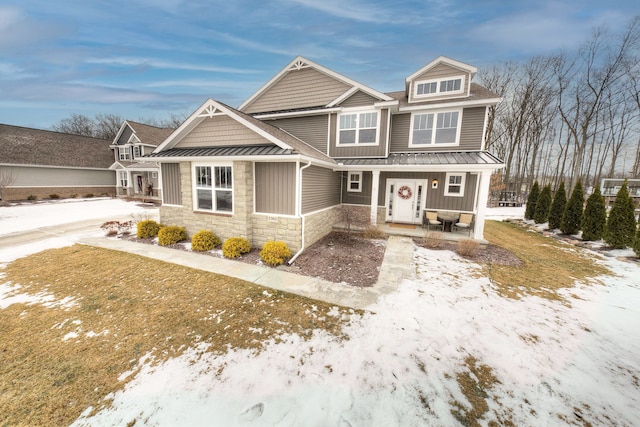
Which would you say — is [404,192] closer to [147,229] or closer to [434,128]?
[434,128]

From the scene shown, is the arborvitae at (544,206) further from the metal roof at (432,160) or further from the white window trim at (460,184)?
the white window trim at (460,184)

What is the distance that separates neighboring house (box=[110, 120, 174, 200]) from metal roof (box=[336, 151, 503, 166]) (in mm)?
22272

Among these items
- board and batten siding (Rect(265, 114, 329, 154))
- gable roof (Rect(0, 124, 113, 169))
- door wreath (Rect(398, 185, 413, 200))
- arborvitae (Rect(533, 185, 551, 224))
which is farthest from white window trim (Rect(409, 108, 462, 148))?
gable roof (Rect(0, 124, 113, 169))

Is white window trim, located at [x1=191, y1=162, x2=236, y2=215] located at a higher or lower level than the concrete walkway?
higher

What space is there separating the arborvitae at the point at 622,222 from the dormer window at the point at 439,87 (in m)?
7.81

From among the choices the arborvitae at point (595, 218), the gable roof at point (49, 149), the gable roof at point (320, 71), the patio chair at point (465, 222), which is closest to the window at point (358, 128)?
the gable roof at point (320, 71)

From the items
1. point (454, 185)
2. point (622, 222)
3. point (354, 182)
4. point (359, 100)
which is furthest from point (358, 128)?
point (622, 222)

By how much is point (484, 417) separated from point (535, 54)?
110 ft

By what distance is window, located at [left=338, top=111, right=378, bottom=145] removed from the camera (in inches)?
457

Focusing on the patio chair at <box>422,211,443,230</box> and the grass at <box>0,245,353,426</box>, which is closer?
the grass at <box>0,245,353,426</box>

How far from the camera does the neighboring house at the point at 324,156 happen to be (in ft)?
26.9

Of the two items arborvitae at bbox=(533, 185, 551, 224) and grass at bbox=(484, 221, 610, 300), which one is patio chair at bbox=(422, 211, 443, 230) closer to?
grass at bbox=(484, 221, 610, 300)

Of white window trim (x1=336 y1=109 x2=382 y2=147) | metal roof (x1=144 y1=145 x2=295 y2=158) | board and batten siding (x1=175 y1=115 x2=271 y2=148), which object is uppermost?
white window trim (x1=336 y1=109 x2=382 y2=147)

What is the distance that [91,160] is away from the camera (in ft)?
84.7
